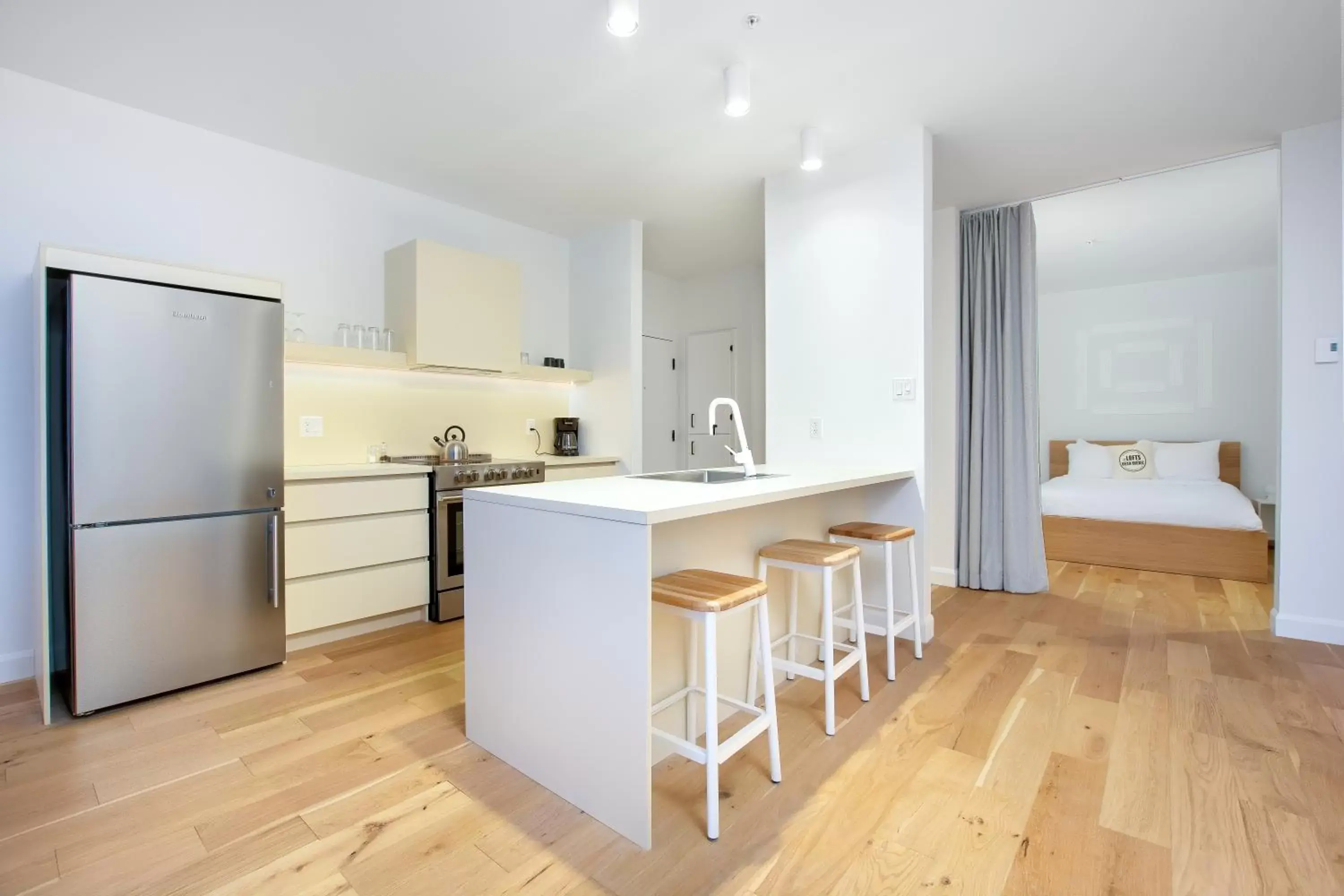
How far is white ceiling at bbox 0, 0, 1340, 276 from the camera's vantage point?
2145 mm

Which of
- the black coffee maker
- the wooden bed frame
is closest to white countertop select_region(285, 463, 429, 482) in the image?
the black coffee maker

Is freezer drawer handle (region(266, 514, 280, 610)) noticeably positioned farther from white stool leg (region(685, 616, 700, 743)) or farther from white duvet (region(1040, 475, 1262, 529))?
white duvet (region(1040, 475, 1262, 529))

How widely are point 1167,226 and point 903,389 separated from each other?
10.2ft

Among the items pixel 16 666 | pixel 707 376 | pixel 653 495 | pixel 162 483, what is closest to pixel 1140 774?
pixel 653 495

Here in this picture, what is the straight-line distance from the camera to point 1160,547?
436cm

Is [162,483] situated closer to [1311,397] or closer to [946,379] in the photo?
[946,379]

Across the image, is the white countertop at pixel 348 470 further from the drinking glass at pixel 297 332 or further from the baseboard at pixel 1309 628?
the baseboard at pixel 1309 628

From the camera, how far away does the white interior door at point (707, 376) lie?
5.86m

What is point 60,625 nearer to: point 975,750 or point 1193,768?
point 975,750

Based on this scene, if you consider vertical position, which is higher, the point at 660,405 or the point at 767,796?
the point at 660,405

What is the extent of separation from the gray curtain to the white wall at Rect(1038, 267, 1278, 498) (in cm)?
165

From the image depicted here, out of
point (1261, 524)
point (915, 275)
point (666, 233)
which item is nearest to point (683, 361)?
point (666, 233)

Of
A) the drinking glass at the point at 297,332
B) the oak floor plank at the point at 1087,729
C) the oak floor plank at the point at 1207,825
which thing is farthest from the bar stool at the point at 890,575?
the drinking glass at the point at 297,332

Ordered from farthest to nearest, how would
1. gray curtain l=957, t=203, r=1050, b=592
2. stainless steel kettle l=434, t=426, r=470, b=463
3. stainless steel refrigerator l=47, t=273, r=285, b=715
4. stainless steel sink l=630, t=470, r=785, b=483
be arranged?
gray curtain l=957, t=203, r=1050, b=592 < stainless steel kettle l=434, t=426, r=470, b=463 < stainless steel sink l=630, t=470, r=785, b=483 < stainless steel refrigerator l=47, t=273, r=285, b=715
